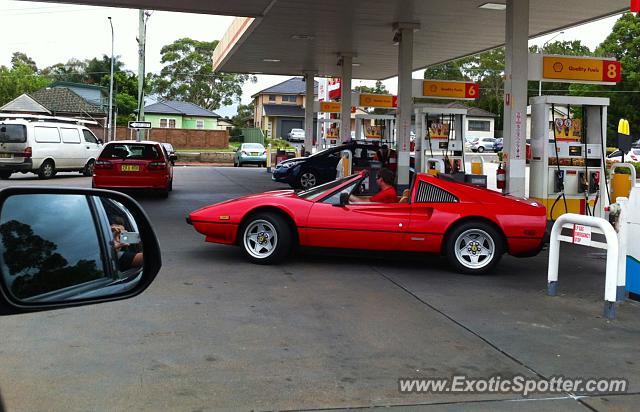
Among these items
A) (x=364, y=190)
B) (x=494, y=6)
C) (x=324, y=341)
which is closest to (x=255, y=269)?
(x=364, y=190)

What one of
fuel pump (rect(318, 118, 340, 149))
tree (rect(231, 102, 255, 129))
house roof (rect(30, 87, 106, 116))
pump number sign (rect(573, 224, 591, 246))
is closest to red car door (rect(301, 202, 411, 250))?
pump number sign (rect(573, 224, 591, 246))

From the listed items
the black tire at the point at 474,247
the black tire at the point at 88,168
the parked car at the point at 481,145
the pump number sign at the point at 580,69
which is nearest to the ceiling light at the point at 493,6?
the pump number sign at the point at 580,69

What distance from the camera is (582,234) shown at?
275 inches

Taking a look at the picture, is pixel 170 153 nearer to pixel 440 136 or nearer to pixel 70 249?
pixel 440 136

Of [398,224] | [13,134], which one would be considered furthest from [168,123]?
[398,224]

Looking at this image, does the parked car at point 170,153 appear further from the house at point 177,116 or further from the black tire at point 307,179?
the house at point 177,116

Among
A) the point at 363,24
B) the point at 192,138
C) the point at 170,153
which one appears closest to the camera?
the point at 363,24

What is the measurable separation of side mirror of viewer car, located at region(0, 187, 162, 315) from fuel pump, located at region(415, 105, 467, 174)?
1481 centimetres

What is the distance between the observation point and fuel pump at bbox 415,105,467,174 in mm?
16812

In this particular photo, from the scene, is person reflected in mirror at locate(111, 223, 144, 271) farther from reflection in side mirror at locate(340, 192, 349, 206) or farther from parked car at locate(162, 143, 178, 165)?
parked car at locate(162, 143, 178, 165)

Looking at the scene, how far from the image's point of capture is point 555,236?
7309 millimetres

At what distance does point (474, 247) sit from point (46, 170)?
18.7 metres

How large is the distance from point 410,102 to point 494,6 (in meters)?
3.37

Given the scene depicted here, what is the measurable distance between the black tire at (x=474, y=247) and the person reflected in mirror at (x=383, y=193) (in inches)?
40.8
